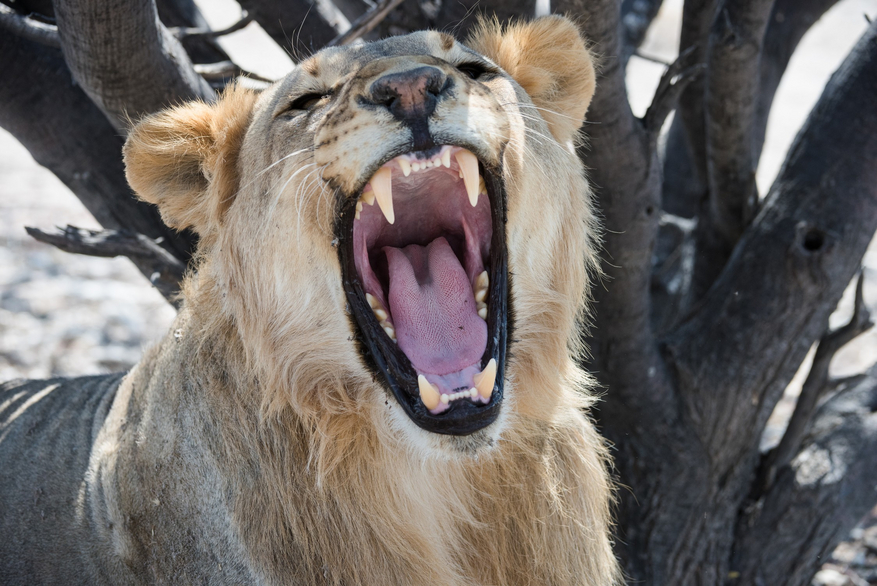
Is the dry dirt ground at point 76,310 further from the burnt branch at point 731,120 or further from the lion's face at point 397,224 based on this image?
the burnt branch at point 731,120

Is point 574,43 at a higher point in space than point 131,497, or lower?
higher

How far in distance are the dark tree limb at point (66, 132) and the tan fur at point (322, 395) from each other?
3.31ft

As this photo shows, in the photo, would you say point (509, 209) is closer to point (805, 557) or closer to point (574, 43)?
point (574, 43)

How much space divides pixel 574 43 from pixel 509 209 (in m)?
0.71

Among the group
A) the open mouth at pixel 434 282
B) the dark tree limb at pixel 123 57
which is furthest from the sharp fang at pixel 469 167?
the dark tree limb at pixel 123 57

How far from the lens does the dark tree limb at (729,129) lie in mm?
3607

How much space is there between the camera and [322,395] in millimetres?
2607

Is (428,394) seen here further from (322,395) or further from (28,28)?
(28,28)

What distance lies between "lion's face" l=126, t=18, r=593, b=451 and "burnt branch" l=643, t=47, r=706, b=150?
70 centimetres

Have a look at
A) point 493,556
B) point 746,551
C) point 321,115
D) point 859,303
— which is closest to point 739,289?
point 859,303

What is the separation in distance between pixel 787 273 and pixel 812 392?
0.66 m

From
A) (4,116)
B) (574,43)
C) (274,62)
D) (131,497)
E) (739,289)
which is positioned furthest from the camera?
(274,62)

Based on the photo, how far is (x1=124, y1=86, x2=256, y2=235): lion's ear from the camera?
2.64 m

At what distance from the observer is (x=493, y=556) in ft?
8.99
